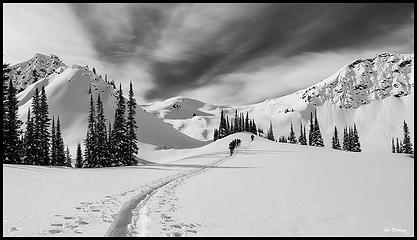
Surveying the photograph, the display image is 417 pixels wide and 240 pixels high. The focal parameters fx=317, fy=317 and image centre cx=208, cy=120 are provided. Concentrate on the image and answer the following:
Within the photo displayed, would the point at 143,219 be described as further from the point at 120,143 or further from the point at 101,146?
the point at 101,146

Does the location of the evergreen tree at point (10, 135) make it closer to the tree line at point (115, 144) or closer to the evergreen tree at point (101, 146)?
the evergreen tree at point (101, 146)

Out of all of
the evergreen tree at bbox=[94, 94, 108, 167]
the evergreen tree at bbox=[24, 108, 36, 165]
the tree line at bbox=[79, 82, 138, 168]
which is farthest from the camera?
the evergreen tree at bbox=[94, 94, 108, 167]

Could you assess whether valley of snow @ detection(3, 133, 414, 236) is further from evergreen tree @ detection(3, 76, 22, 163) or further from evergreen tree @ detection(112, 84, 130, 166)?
evergreen tree @ detection(112, 84, 130, 166)

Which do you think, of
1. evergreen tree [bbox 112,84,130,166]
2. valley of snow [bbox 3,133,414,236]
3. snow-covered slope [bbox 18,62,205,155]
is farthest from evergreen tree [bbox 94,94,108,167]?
snow-covered slope [bbox 18,62,205,155]

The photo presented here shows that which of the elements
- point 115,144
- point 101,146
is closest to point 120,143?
point 115,144

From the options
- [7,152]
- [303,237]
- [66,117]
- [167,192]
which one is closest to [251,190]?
[167,192]

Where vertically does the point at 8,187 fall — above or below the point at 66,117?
below

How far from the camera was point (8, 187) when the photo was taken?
15914 millimetres

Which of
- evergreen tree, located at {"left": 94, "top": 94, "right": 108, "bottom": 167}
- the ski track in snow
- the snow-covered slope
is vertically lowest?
the ski track in snow

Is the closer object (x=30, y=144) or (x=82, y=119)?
(x=30, y=144)

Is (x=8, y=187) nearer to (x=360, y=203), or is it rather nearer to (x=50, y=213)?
(x=50, y=213)

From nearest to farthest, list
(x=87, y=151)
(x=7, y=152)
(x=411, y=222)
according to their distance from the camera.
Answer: (x=411, y=222)
(x=7, y=152)
(x=87, y=151)

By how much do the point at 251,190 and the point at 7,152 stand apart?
3690 cm

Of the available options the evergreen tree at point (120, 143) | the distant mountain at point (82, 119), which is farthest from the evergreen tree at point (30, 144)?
the distant mountain at point (82, 119)
